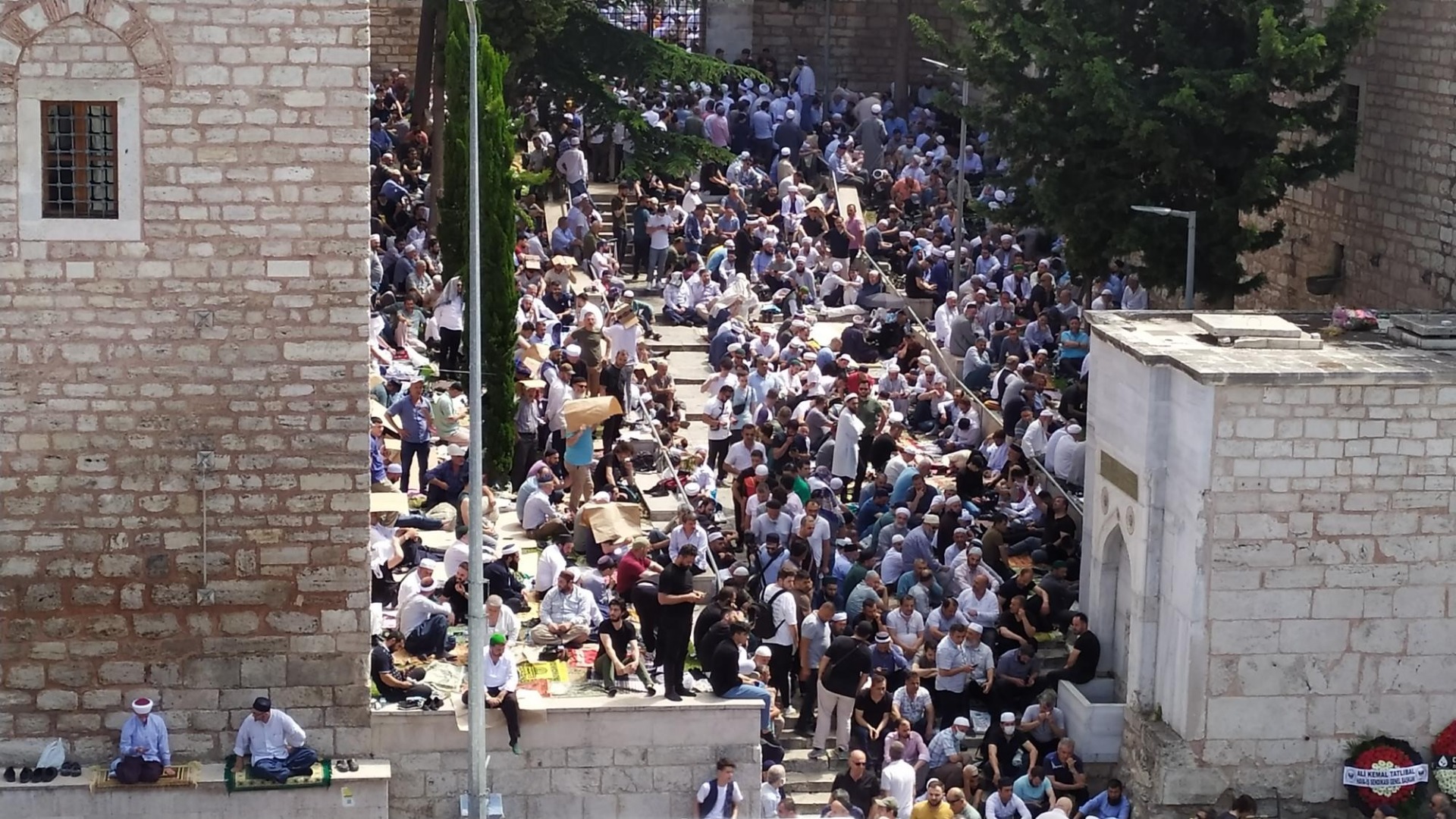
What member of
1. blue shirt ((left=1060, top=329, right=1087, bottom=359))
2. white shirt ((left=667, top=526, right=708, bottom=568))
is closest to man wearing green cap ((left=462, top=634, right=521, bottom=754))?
white shirt ((left=667, top=526, right=708, bottom=568))

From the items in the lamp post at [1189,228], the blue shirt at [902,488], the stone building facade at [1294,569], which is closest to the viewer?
the stone building facade at [1294,569]

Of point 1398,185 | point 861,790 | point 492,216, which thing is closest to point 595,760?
point 861,790

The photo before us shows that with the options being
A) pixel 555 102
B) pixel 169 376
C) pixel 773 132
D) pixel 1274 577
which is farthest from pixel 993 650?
pixel 773 132

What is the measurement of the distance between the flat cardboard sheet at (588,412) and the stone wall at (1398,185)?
950cm

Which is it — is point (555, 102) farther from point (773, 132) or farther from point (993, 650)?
point (993, 650)

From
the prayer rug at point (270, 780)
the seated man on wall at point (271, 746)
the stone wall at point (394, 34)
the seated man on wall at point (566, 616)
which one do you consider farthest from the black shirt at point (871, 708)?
the stone wall at point (394, 34)

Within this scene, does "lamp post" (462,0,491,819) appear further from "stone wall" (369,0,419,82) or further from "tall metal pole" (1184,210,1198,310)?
"stone wall" (369,0,419,82)

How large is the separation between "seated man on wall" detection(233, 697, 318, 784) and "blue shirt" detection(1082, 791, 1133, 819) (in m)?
6.61

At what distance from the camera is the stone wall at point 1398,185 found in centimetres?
2962

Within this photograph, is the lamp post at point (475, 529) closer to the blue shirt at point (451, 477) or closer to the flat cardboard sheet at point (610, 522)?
the flat cardboard sheet at point (610, 522)

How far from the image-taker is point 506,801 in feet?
72.3

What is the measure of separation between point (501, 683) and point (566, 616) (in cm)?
182

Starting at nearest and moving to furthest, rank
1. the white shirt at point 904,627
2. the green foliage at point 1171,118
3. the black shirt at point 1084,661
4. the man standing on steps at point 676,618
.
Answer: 1. the man standing on steps at point 676,618
2. the white shirt at point 904,627
3. the black shirt at point 1084,661
4. the green foliage at point 1171,118

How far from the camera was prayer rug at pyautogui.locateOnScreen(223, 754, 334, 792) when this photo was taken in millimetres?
21062
